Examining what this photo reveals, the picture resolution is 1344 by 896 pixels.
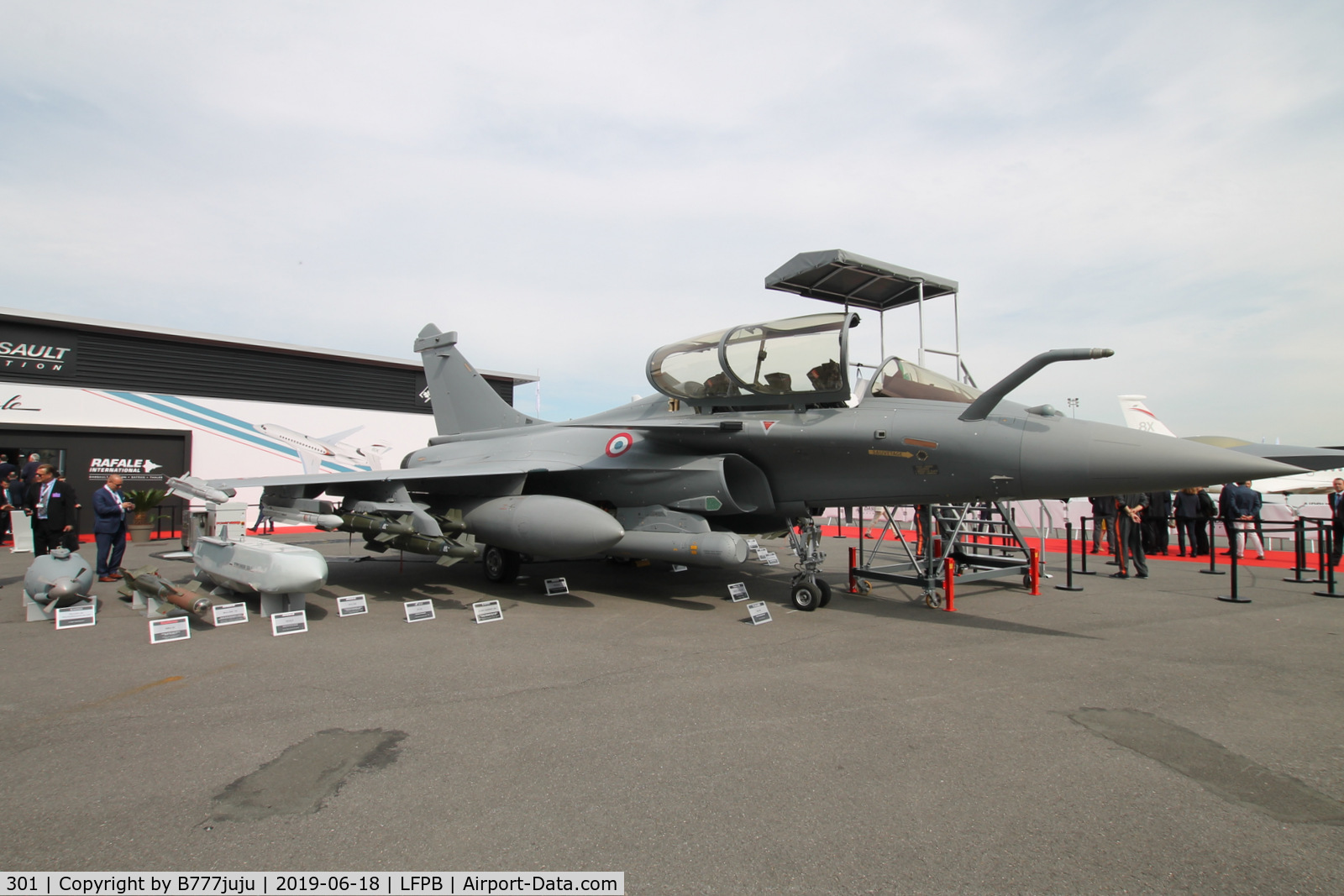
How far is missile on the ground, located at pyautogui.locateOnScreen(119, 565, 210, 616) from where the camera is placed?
6352 millimetres

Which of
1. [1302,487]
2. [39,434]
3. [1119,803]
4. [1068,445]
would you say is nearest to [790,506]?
[1068,445]

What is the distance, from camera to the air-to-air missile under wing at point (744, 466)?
591 cm

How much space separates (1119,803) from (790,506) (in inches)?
190

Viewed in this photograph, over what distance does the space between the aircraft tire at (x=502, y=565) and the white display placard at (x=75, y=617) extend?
4.09 meters

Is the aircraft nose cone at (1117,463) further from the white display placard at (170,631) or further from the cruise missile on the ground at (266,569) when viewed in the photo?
the white display placard at (170,631)

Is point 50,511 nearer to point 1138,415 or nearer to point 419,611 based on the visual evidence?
point 419,611

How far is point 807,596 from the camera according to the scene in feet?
24.3

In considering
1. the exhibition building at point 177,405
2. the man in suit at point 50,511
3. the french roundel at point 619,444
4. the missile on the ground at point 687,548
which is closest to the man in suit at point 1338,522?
the missile on the ground at point 687,548

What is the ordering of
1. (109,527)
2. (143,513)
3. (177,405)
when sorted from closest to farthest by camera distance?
(109,527) → (143,513) → (177,405)

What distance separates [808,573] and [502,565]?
420cm

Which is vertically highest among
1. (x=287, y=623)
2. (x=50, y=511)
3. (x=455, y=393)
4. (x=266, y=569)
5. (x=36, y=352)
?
(x=36, y=352)

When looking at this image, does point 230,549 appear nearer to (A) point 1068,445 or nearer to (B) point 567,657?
(B) point 567,657

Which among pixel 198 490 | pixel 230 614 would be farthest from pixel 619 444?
pixel 198 490

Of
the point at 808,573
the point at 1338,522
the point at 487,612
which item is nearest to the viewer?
the point at 487,612
